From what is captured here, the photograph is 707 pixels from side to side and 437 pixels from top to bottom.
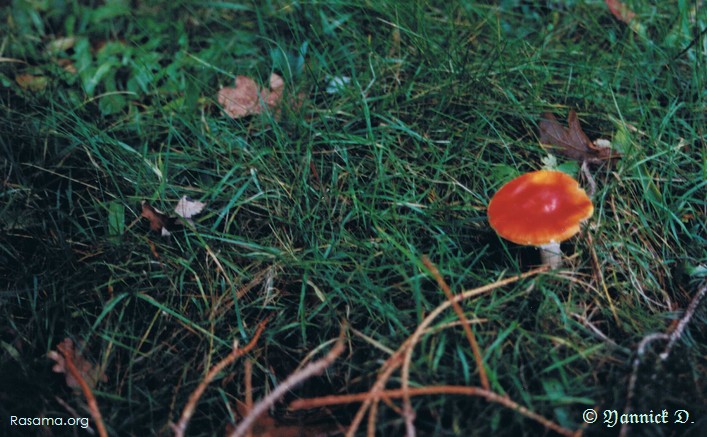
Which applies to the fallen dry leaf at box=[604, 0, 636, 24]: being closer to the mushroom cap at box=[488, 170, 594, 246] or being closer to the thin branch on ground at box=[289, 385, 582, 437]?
the mushroom cap at box=[488, 170, 594, 246]

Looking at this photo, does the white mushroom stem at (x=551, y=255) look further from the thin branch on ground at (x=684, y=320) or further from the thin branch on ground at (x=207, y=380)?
the thin branch on ground at (x=207, y=380)

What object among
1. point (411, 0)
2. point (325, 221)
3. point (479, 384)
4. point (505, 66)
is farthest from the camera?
point (411, 0)

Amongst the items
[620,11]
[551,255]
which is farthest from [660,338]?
[620,11]

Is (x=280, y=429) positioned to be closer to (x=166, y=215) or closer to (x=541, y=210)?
(x=166, y=215)

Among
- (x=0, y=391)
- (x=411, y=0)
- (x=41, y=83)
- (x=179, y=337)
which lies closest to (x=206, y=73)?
(x=41, y=83)

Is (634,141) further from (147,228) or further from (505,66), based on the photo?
(147,228)

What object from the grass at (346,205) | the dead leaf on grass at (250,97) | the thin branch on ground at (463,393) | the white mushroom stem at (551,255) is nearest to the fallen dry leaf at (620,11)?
the grass at (346,205)
